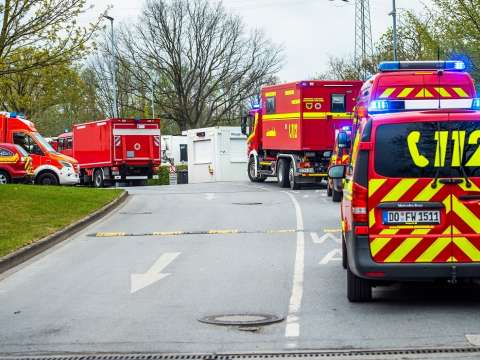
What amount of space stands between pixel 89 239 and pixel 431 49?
68.2ft

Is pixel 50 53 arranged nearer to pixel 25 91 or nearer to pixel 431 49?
pixel 431 49

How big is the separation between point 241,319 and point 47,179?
28.2m

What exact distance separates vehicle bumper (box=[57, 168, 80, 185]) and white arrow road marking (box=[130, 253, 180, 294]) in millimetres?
22701

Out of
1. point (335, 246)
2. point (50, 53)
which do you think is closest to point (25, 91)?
point (50, 53)

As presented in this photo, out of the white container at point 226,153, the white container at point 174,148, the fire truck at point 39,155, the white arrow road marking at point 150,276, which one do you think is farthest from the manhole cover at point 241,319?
the white container at point 174,148

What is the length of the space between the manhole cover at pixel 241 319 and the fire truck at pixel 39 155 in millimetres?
27440

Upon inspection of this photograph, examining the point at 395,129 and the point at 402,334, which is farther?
the point at 395,129

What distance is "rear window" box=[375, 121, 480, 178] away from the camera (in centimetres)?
908

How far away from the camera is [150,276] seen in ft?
40.4

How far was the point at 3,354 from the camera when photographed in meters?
7.79

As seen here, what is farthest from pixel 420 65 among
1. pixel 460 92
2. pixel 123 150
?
pixel 123 150

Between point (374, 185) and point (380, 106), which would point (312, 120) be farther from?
point (374, 185)

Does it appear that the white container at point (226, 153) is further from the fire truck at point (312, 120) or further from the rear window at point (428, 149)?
the rear window at point (428, 149)

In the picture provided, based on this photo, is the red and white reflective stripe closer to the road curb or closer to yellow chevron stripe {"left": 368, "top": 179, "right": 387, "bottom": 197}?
yellow chevron stripe {"left": 368, "top": 179, "right": 387, "bottom": 197}
